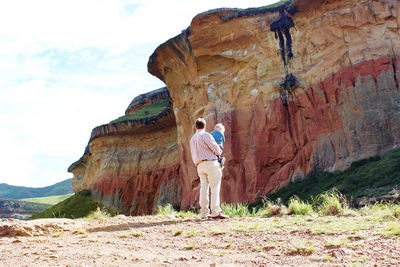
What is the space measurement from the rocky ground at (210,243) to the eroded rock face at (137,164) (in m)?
29.0

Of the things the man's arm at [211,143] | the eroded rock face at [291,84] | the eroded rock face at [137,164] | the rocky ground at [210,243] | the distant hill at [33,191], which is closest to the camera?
the rocky ground at [210,243]

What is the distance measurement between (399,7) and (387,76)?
413cm

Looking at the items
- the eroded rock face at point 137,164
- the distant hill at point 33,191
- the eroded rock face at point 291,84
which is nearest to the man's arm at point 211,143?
the eroded rock face at point 291,84

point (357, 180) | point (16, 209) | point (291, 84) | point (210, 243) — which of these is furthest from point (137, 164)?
point (210, 243)

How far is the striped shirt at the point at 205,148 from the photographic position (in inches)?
348

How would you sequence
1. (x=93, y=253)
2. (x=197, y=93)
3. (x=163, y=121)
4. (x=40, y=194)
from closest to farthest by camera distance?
(x=93, y=253) → (x=197, y=93) → (x=163, y=121) → (x=40, y=194)

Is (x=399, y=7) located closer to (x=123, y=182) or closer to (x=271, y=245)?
(x=271, y=245)

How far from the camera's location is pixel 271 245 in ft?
19.0

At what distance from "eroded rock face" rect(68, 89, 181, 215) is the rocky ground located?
95.1ft

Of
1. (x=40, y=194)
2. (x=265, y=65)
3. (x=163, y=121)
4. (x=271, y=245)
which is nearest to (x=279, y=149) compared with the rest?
(x=265, y=65)

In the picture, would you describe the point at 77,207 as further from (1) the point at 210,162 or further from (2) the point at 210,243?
(2) the point at 210,243

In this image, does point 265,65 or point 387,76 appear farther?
point 265,65

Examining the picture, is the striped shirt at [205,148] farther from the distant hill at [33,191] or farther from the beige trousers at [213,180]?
the distant hill at [33,191]

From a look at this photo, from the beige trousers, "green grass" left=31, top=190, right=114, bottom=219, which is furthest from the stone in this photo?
the beige trousers
